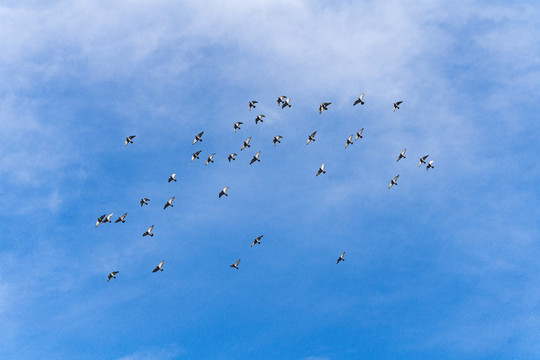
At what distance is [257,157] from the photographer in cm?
12394

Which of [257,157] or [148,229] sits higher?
[257,157]

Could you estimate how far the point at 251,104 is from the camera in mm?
123750

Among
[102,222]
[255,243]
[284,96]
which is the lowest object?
[255,243]

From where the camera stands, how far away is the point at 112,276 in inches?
4815

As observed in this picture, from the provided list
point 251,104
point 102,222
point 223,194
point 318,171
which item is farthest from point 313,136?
point 102,222

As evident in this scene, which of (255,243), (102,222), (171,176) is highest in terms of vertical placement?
(171,176)

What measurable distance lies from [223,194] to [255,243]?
13.7 meters

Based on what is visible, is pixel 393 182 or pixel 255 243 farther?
pixel 393 182

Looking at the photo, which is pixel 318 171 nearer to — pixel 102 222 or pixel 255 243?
pixel 255 243

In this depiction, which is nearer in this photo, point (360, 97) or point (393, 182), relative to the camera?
point (360, 97)

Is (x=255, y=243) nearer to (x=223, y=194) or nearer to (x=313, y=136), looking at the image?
(x=223, y=194)

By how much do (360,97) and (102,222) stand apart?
63.5m

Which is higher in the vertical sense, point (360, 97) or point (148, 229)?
point (360, 97)

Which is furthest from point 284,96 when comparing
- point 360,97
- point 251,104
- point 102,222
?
point 102,222
